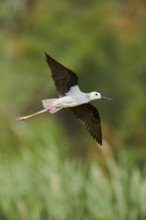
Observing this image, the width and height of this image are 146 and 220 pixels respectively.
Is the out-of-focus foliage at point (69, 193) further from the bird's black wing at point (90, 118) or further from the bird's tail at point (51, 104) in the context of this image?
the bird's tail at point (51, 104)

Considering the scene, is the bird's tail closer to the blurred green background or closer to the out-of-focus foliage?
the out-of-focus foliage

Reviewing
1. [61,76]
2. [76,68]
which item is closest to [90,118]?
[61,76]

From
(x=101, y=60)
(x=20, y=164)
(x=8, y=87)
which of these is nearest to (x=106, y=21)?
(x=101, y=60)

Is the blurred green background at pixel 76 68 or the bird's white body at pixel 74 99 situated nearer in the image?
the bird's white body at pixel 74 99

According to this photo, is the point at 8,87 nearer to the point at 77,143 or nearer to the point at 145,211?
the point at 77,143

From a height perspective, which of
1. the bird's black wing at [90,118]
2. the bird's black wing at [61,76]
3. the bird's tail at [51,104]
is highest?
the bird's black wing at [61,76]

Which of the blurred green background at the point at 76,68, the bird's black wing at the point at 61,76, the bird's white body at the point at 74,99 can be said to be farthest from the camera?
the blurred green background at the point at 76,68

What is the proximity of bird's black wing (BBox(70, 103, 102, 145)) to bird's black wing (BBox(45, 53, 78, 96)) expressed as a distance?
10 centimetres

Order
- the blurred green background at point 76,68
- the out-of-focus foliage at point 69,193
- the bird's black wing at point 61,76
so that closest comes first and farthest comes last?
the bird's black wing at point 61,76 < the out-of-focus foliage at point 69,193 < the blurred green background at point 76,68

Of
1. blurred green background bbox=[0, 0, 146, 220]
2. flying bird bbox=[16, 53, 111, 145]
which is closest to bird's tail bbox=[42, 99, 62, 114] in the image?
flying bird bbox=[16, 53, 111, 145]

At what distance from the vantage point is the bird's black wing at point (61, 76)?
518 cm

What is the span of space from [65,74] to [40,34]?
698 inches

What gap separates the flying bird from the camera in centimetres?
505

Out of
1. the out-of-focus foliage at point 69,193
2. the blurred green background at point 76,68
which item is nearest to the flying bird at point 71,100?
the out-of-focus foliage at point 69,193
